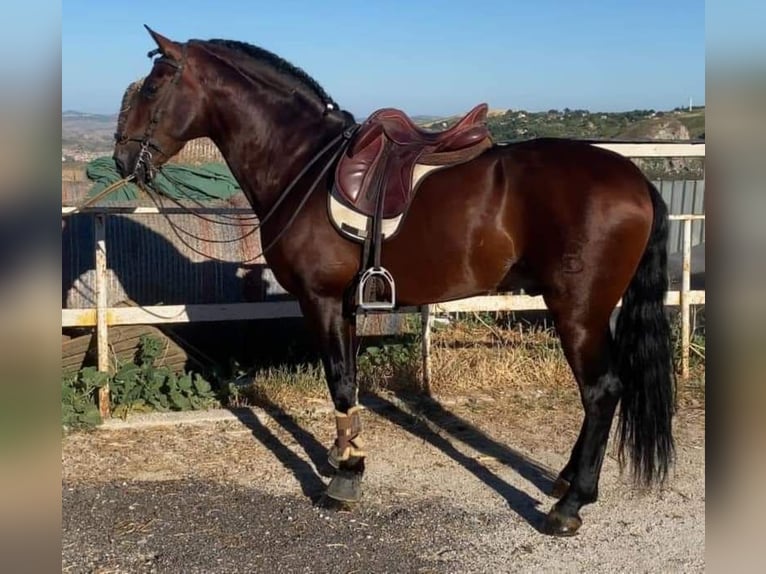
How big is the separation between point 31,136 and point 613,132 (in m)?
13.5

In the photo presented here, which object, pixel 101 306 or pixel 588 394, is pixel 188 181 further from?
pixel 588 394

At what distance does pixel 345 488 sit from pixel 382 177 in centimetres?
158

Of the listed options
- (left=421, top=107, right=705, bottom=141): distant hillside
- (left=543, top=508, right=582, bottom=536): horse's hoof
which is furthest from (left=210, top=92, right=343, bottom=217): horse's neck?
(left=421, top=107, right=705, bottom=141): distant hillside

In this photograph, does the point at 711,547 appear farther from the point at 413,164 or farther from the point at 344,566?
the point at 413,164

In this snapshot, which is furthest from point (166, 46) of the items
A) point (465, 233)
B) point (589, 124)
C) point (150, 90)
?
point (589, 124)

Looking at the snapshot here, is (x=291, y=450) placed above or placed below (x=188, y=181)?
below

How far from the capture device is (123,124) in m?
4.05

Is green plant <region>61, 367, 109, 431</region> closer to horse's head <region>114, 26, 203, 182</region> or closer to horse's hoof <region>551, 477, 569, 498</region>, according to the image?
horse's head <region>114, 26, 203, 182</region>

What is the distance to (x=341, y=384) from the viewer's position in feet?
13.1

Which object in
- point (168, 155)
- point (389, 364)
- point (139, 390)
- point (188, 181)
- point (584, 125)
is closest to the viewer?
point (168, 155)

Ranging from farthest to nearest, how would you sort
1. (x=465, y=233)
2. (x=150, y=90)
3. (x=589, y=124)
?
(x=589, y=124) → (x=150, y=90) → (x=465, y=233)

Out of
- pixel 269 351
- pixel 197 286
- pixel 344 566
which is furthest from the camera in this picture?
pixel 269 351

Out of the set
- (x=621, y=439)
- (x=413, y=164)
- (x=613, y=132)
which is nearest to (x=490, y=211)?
(x=413, y=164)

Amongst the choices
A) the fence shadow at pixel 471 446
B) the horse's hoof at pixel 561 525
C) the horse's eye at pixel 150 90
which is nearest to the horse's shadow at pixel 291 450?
the fence shadow at pixel 471 446
